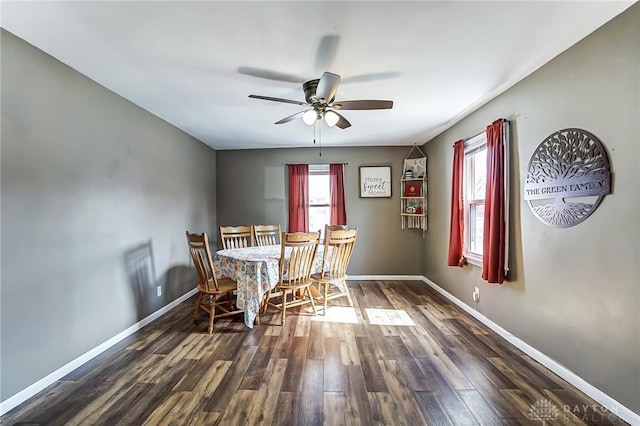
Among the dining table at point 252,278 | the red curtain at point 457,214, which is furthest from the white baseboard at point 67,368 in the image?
the red curtain at point 457,214

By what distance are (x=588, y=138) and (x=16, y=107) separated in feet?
12.3

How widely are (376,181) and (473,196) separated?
1829 mm

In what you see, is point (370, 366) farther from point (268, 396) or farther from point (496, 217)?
point (496, 217)

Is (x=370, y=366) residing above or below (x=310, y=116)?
below

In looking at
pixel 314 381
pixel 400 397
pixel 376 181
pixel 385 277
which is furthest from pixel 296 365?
pixel 376 181

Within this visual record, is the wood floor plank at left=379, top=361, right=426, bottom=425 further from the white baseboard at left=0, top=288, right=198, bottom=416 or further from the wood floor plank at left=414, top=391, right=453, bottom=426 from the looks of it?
the white baseboard at left=0, top=288, right=198, bottom=416

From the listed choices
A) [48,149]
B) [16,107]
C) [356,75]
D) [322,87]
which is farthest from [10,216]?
[356,75]

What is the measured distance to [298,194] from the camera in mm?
5160

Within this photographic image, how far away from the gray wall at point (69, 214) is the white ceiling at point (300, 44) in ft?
0.88

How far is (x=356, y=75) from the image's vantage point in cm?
247

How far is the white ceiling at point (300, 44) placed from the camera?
165 cm

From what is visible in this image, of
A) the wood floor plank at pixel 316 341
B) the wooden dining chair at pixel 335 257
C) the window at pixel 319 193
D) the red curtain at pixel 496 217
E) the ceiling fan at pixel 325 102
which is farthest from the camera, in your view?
the window at pixel 319 193

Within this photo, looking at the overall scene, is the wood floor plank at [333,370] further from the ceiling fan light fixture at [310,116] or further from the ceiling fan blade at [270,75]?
the ceiling fan blade at [270,75]

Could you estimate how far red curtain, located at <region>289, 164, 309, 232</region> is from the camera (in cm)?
515
